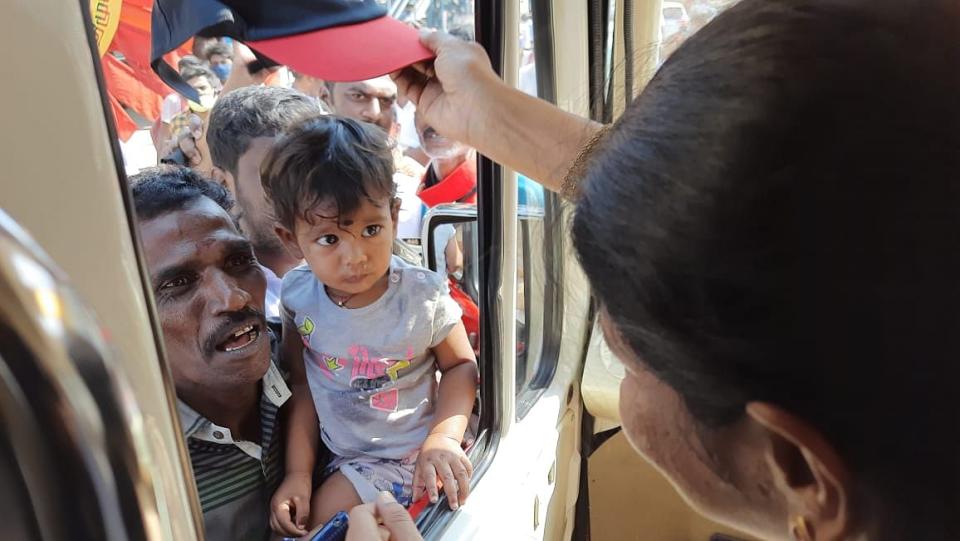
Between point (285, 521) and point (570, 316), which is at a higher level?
point (285, 521)

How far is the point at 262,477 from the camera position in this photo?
46.5 inches

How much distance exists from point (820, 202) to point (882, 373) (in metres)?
0.13

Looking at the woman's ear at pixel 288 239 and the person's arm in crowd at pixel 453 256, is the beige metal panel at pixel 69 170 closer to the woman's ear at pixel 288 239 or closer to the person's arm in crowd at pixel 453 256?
the woman's ear at pixel 288 239

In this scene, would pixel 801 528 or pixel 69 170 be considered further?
pixel 801 528

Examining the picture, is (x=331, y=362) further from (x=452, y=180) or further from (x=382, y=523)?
(x=452, y=180)

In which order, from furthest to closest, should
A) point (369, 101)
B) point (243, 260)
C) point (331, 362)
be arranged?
point (369, 101)
point (331, 362)
point (243, 260)

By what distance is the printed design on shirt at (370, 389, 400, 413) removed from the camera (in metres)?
1.32

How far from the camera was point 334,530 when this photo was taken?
1.09 meters

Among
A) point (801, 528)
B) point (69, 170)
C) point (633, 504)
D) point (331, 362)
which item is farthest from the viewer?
point (633, 504)

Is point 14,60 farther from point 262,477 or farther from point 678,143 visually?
point 262,477

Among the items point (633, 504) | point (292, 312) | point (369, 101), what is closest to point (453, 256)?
point (369, 101)

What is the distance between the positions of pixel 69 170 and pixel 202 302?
0.63m

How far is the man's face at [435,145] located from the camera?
1.67 metres

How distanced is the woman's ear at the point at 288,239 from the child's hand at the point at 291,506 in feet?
1.29
